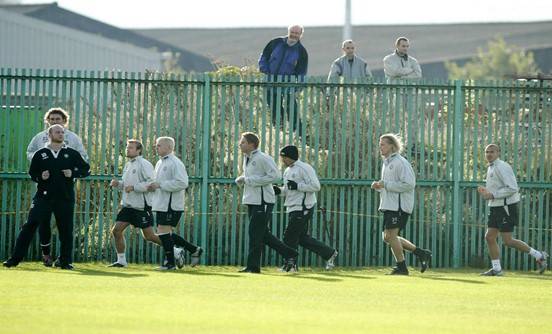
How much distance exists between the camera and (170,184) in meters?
20.7

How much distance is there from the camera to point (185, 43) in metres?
92.9

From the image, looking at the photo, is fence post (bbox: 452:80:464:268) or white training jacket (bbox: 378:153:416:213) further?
fence post (bbox: 452:80:464:268)

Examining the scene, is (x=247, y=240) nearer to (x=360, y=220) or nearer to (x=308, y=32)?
(x=360, y=220)

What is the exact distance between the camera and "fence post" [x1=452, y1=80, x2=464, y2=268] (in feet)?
74.9

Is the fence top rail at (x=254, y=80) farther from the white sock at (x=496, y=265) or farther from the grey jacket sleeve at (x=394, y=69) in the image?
the white sock at (x=496, y=265)

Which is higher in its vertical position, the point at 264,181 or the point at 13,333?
the point at 264,181

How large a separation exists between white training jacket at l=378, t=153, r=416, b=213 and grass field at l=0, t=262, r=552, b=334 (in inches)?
40.2

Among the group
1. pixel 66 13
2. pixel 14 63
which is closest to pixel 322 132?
pixel 14 63

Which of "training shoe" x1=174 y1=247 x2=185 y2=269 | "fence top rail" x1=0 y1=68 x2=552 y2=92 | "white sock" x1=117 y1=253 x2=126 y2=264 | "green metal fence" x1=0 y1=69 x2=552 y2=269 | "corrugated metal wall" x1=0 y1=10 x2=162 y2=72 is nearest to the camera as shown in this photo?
"training shoe" x1=174 y1=247 x2=185 y2=269

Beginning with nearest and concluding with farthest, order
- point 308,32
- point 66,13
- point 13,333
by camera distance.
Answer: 1. point 13,333
2. point 66,13
3. point 308,32

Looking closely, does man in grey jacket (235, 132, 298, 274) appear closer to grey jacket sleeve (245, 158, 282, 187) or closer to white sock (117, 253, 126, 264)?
grey jacket sleeve (245, 158, 282, 187)

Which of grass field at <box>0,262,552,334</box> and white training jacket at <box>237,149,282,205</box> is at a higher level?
white training jacket at <box>237,149,282,205</box>

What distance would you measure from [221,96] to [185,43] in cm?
7073

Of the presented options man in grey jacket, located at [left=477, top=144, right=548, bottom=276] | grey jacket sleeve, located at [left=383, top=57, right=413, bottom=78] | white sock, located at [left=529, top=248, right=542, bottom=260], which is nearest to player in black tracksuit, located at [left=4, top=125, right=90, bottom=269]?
man in grey jacket, located at [left=477, top=144, right=548, bottom=276]
